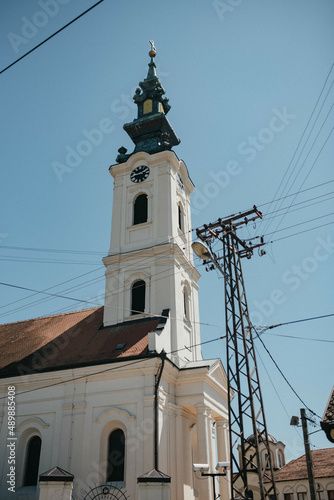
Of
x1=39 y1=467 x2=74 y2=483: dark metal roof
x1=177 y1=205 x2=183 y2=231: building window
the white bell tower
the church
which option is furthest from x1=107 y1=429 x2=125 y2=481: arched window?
x1=177 y1=205 x2=183 y2=231: building window

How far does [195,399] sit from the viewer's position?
60.8 feet

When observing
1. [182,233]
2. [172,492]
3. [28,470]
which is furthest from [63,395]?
[182,233]

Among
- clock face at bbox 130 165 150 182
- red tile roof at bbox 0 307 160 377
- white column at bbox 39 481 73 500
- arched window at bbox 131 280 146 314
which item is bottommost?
white column at bbox 39 481 73 500

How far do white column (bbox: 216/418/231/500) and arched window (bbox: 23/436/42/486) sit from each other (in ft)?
25.5

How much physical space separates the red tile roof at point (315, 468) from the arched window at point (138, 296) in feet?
69.7

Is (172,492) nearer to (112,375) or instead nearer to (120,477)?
(120,477)

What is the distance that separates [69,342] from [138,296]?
407 centimetres

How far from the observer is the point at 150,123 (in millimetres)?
29422

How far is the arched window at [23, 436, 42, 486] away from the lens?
58.3 ft

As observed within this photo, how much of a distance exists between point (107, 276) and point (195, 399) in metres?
8.22

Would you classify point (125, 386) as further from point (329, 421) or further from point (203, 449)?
point (329, 421)

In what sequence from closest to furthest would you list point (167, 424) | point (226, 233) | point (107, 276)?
point (226, 233), point (167, 424), point (107, 276)

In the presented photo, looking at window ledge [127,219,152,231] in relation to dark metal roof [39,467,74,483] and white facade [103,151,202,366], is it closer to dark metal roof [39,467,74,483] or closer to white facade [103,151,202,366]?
white facade [103,151,202,366]

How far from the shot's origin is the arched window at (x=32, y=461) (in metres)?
17.8
